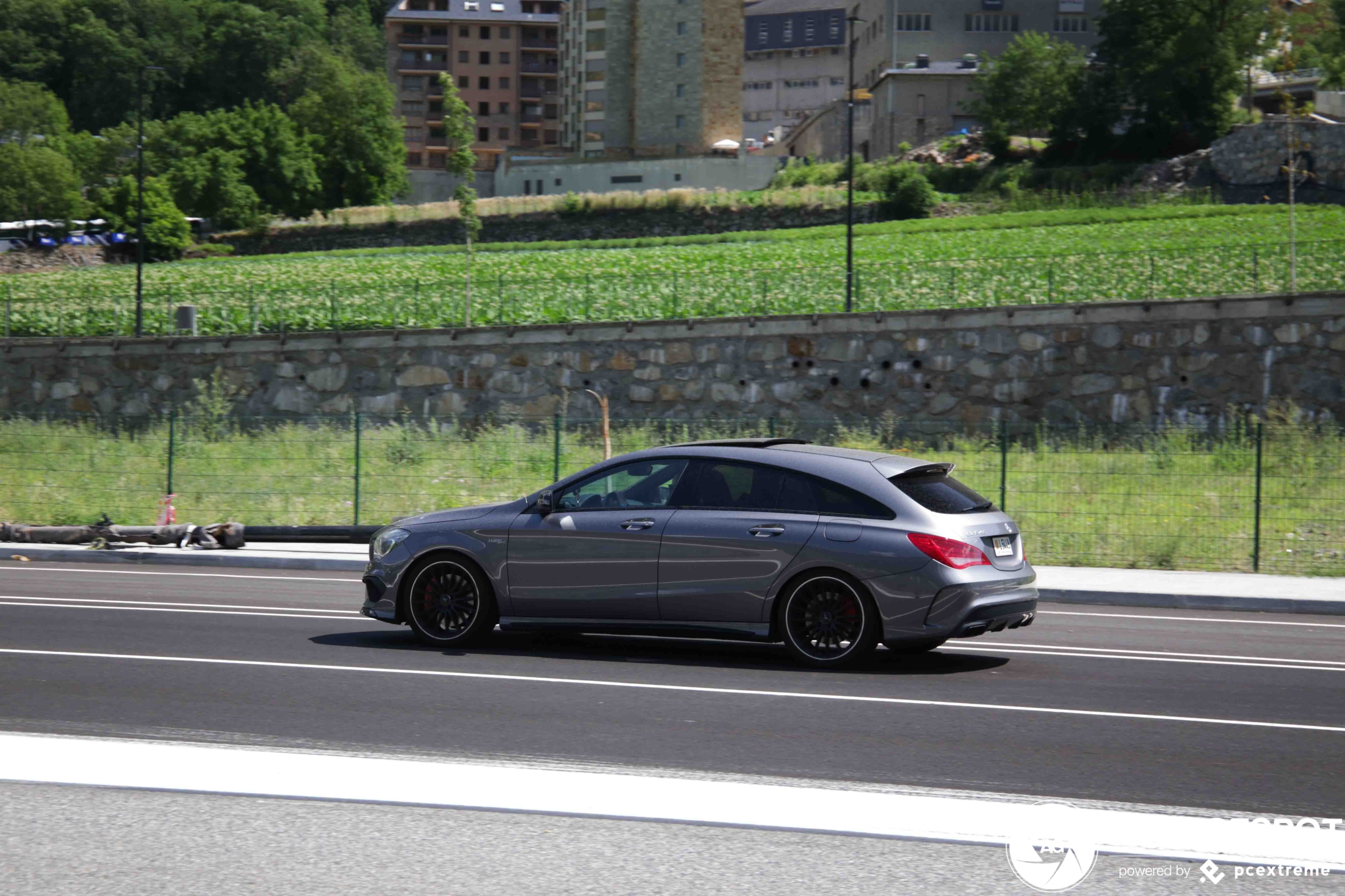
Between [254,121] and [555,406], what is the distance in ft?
239

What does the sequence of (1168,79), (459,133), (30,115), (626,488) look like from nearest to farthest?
(626,488)
(459,133)
(1168,79)
(30,115)

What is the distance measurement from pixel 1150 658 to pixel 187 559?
12.5m

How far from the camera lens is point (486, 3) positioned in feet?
467

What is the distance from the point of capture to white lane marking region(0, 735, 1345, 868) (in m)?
5.63

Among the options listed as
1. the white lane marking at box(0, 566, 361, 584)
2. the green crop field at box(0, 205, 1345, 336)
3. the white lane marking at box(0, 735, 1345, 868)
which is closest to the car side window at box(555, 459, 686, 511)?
the white lane marking at box(0, 735, 1345, 868)

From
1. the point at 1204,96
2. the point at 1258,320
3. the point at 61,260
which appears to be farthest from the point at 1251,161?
the point at 61,260

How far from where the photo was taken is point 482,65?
142 m

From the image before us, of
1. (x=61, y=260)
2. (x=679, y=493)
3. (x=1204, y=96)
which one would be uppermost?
(x=1204, y=96)

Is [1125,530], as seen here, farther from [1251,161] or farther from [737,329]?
[1251,161]

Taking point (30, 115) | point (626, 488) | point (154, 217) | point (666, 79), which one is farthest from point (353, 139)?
point (626, 488)

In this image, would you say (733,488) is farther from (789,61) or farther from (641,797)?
(789,61)

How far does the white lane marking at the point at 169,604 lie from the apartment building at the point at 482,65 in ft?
428

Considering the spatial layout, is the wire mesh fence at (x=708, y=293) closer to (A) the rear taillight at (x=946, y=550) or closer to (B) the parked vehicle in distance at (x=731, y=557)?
(B) the parked vehicle in distance at (x=731, y=557)

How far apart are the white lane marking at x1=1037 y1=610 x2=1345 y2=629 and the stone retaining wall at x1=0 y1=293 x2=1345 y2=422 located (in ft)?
58.9
